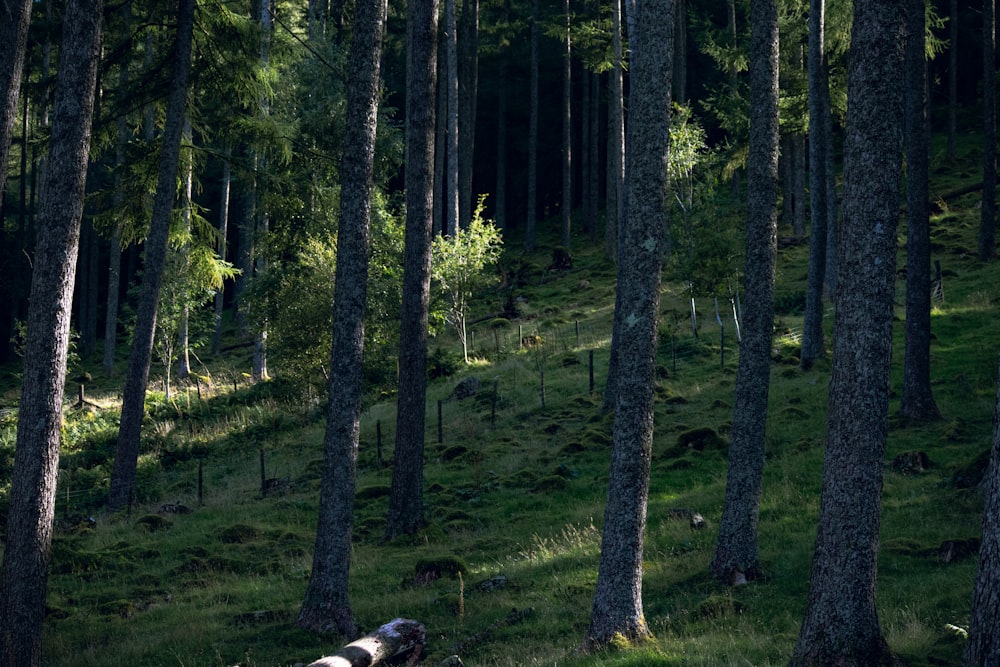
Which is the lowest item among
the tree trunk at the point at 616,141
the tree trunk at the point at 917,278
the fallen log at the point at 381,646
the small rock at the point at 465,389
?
the fallen log at the point at 381,646

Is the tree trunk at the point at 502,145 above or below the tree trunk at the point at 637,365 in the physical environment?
above

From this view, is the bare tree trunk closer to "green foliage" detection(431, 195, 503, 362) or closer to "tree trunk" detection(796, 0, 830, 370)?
"green foliage" detection(431, 195, 503, 362)

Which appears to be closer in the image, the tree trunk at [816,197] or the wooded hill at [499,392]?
the wooded hill at [499,392]

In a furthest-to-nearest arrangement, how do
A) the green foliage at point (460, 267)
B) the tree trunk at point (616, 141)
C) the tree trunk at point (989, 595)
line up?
the green foliage at point (460, 267) → the tree trunk at point (616, 141) → the tree trunk at point (989, 595)

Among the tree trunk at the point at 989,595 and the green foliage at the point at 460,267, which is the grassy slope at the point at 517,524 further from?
the green foliage at the point at 460,267

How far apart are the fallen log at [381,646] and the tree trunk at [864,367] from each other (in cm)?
461

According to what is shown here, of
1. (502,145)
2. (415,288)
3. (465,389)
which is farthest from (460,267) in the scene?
(502,145)

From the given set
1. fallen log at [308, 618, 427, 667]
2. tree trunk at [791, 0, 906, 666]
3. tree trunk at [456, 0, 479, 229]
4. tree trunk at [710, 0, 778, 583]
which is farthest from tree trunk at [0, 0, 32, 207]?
tree trunk at [456, 0, 479, 229]

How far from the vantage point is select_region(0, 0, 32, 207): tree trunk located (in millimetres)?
12844

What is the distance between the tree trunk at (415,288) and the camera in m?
17.2

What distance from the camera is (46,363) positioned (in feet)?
35.7

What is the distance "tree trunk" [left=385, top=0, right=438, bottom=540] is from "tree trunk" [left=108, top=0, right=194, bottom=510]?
661 centimetres

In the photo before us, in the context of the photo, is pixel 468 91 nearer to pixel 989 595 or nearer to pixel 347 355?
pixel 347 355

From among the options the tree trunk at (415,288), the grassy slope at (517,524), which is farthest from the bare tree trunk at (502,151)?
the tree trunk at (415,288)
